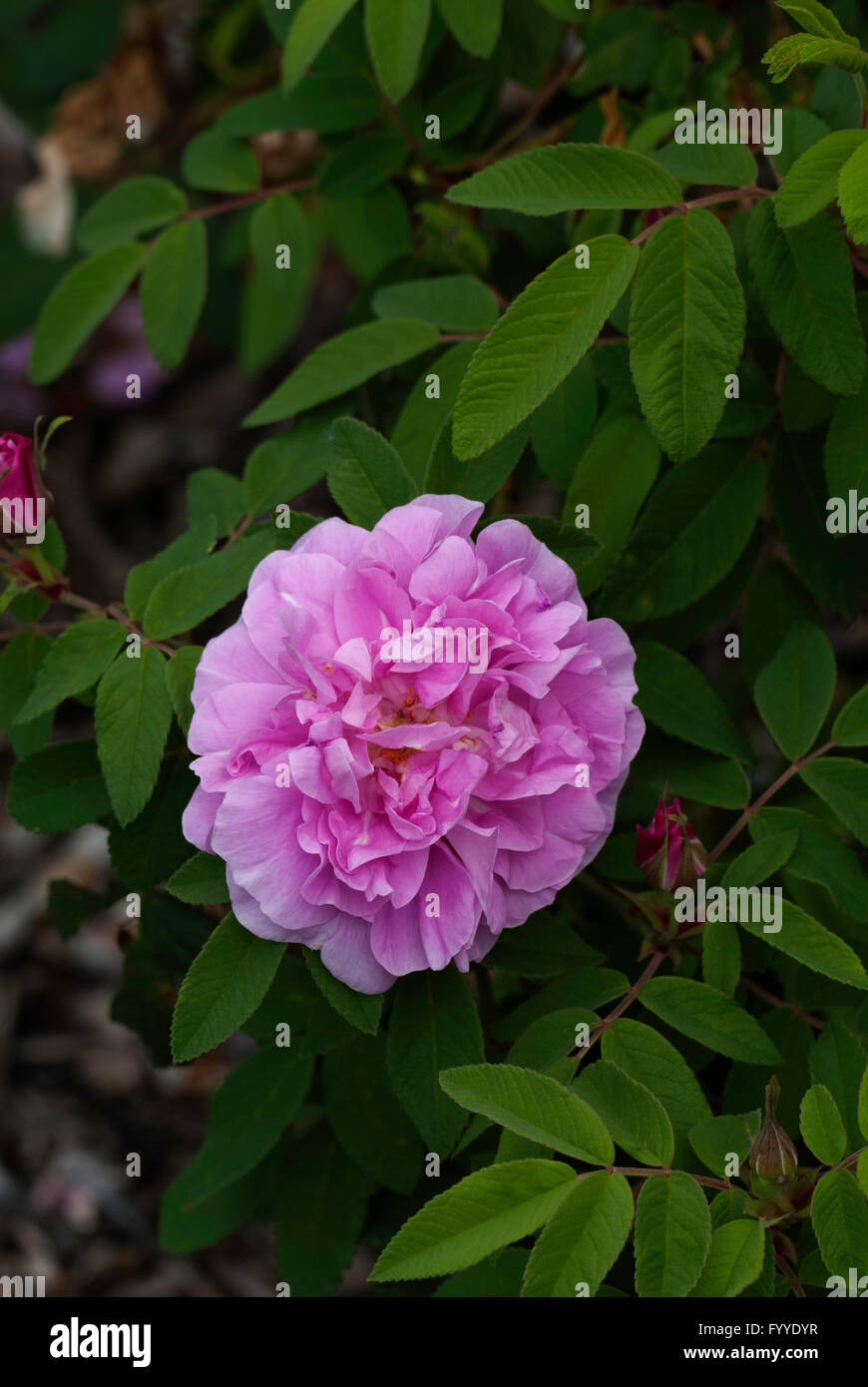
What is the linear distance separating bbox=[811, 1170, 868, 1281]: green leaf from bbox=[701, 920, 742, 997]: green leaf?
0.21 meters

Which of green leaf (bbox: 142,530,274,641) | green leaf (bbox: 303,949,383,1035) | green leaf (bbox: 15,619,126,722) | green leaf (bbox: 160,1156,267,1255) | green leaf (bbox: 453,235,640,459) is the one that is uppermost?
green leaf (bbox: 453,235,640,459)

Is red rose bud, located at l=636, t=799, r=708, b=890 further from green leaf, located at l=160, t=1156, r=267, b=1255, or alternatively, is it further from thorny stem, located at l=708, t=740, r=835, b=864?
green leaf, located at l=160, t=1156, r=267, b=1255

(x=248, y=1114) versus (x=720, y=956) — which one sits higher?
(x=720, y=956)

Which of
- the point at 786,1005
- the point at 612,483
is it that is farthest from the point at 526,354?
the point at 786,1005

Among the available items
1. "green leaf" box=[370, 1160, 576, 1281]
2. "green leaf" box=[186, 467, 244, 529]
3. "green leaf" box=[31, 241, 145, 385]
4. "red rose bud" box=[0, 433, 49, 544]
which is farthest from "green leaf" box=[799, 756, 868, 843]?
"green leaf" box=[31, 241, 145, 385]

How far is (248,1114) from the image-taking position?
1.48 meters

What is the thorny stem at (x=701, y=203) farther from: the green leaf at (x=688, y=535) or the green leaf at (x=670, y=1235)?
the green leaf at (x=670, y=1235)

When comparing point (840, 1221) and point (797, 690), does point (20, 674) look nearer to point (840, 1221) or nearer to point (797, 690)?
point (797, 690)


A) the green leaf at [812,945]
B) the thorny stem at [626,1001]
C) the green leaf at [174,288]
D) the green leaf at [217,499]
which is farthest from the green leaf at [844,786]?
the green leaf at [174,288]

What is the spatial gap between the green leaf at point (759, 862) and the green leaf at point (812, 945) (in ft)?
0.10

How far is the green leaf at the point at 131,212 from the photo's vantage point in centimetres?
167

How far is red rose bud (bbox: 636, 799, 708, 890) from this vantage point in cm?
119

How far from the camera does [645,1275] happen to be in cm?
100

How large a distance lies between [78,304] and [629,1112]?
1184 mm
